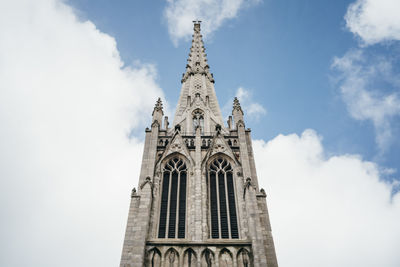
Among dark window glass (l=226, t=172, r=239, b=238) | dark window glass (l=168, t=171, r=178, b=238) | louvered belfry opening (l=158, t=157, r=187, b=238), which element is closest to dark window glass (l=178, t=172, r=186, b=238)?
louvered belfry opening (l=158, t=157, r=187, b=238)

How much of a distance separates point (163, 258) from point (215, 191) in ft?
19.2

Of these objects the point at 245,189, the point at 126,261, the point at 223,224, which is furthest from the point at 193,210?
the point at 126,261

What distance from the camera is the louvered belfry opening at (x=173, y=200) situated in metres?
20.2

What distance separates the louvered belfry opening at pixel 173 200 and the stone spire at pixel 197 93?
20.4 ft

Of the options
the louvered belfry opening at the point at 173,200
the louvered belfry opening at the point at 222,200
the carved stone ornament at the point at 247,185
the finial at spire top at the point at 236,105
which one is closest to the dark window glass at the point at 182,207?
the louvered belfry opening at the point at 173,200

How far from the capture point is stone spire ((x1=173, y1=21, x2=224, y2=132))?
3130 centimetres

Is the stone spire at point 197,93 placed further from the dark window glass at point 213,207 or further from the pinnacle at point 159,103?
the dark window glass at point 213,207

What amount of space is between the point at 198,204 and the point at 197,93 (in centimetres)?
1610

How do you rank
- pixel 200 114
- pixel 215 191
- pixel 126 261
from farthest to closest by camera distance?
1. pixel 200 114
2. pixel 215 191
3. pixel 126 261

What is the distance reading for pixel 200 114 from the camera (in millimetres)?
32219

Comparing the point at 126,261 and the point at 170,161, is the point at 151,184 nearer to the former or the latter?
the point at 170,161

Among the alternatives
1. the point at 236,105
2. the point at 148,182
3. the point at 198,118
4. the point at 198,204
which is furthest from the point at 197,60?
the point at 198,204

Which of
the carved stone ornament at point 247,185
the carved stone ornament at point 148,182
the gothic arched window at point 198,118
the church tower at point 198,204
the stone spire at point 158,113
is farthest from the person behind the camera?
the gothic arched window at point 198,118

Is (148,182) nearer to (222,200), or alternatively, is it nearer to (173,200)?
(173,200)
